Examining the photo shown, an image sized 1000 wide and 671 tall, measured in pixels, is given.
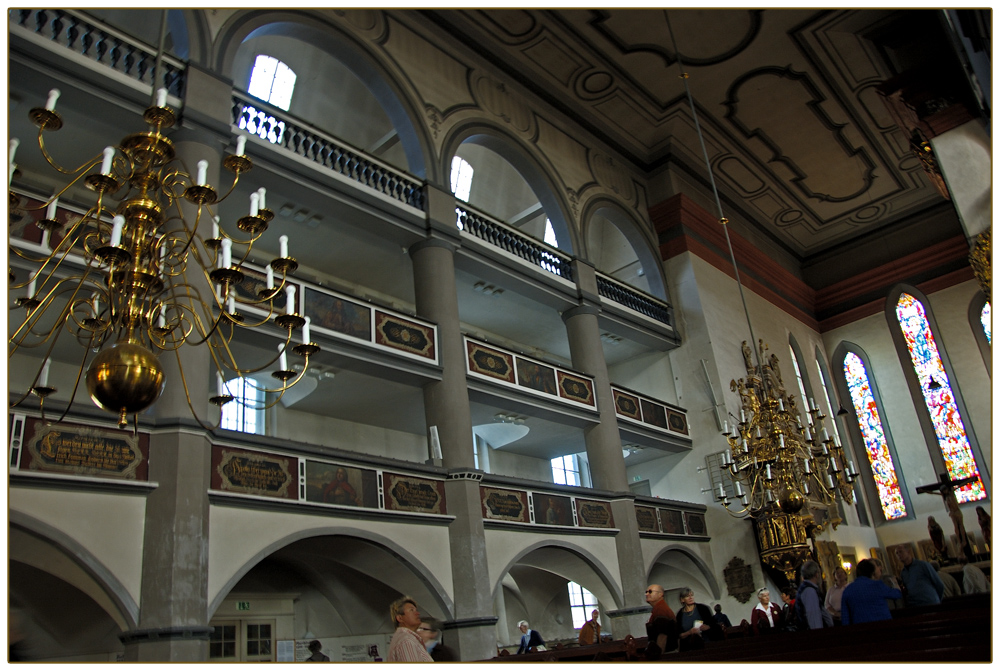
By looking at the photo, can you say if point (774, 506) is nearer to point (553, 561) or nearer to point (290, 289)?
point (553, 561)

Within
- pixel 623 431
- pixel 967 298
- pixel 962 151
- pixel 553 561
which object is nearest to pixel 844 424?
pixel 967 298

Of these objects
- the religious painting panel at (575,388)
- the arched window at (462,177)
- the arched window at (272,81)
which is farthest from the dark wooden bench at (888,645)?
the arched window at (462,177)

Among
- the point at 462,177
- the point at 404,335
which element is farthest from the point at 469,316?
the point at 404,335

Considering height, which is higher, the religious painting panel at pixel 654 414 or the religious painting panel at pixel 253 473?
the religious painting panel at pixel 654 414

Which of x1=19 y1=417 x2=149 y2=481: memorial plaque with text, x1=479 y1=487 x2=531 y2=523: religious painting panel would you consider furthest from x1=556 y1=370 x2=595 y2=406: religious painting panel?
x1=19 y1=417 x2=149 y2=481: memorial plaque with text

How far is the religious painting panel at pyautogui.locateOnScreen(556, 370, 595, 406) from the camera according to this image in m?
12.4

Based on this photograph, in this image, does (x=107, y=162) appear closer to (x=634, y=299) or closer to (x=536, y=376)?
(x=536, y=376)

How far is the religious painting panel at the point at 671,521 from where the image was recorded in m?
13.1

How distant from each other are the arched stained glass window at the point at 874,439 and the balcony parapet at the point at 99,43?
18.6m

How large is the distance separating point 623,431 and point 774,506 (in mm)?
4857

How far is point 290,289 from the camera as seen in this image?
4527 mm

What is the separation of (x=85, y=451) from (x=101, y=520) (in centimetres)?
61

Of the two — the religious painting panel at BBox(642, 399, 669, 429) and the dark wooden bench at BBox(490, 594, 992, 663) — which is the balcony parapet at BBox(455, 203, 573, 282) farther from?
the dark wooden bench at BBox(490, 594, 992, 663)

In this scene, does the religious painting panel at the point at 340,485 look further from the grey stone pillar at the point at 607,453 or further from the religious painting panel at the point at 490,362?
the grey stone pillar at the point at 607,453
